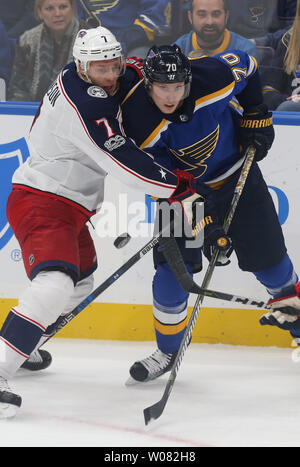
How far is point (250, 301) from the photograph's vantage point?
226 centimetres

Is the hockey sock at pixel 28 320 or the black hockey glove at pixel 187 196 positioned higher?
the black hockey glove at pixel 187 196

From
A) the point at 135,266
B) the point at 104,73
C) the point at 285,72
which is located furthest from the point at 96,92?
the point at 285,72

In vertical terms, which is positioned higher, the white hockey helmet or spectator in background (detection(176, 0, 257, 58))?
the white hockey helmet

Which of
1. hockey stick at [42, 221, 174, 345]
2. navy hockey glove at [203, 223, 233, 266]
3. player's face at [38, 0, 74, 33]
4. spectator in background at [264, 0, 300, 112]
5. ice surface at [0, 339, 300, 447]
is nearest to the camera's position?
ice surface at [0, 339, 300, 447]

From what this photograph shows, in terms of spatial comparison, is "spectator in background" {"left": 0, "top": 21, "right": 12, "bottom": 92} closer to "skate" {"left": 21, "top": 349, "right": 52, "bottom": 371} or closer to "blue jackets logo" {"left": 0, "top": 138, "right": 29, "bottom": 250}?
"blue jackets logo" {"left": 0, "top": 138, "right": 29, "bottom": 250}

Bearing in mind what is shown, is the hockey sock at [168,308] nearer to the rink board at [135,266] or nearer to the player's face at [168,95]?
the rink board at [135,266]

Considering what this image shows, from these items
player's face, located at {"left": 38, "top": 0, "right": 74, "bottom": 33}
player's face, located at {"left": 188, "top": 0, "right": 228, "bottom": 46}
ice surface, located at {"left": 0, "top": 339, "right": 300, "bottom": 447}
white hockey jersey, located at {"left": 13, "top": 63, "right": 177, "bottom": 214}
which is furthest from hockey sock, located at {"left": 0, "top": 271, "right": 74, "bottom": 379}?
player's face, located at {"left": 38, "top": 0, "right": 74, "bottom": 33}

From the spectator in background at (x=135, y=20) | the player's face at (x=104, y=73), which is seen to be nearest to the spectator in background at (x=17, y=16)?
the spectator in background at (x=135, y=20)

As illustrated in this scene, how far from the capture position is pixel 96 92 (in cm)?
211

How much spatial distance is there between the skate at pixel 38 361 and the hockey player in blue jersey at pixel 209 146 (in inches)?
13.5

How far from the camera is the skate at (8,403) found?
2087mm

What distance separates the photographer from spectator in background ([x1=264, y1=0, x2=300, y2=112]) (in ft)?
11.4

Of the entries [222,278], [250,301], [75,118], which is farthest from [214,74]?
[222,278]

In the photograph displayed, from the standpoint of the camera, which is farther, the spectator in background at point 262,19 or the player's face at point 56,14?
the player's face at point 56,14
